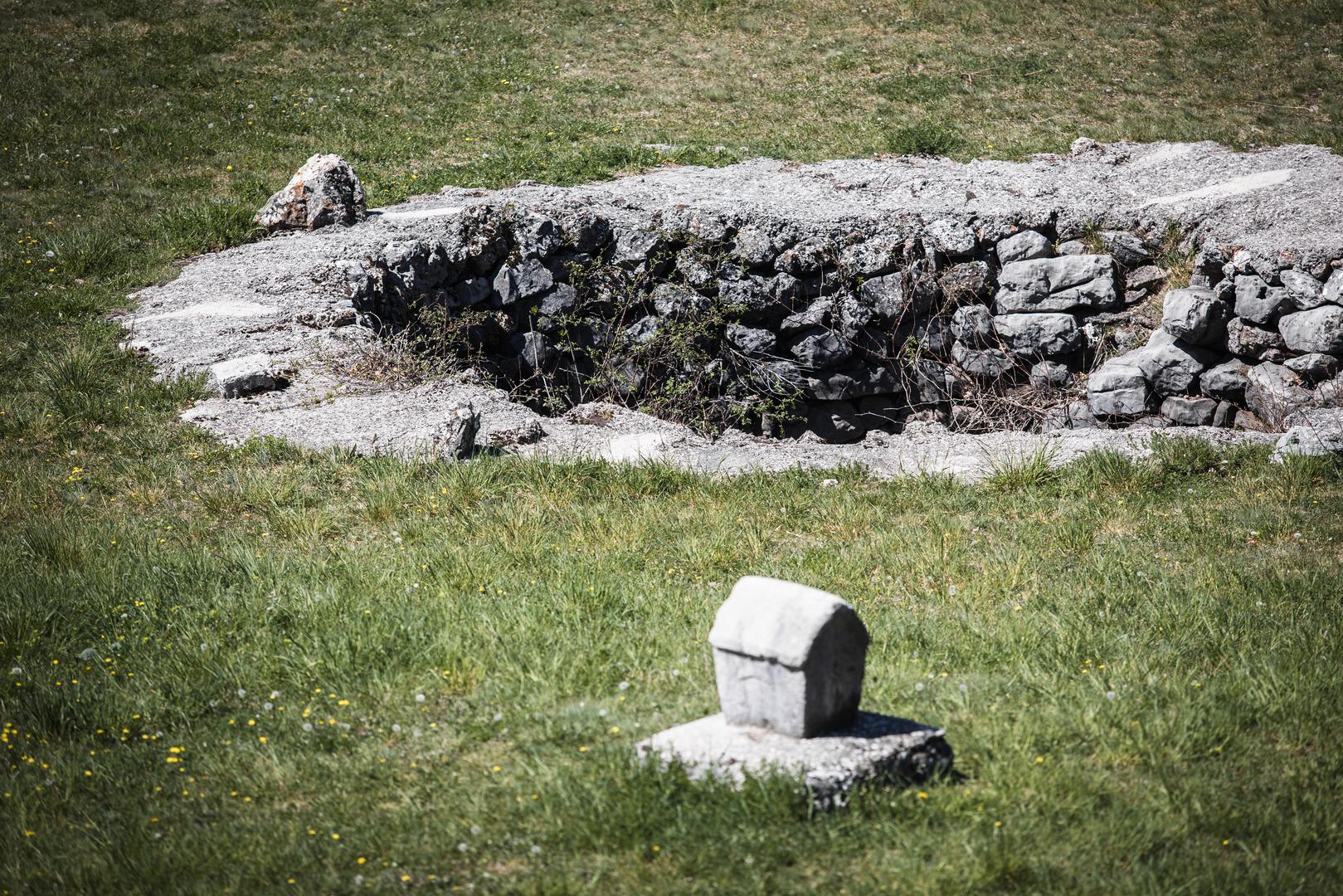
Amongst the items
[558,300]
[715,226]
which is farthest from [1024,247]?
[558,300]

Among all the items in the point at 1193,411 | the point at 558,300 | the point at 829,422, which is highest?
the point at 558,300

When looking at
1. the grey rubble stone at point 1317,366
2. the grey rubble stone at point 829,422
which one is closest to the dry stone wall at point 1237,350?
the grey rubble stone at point 1317,366

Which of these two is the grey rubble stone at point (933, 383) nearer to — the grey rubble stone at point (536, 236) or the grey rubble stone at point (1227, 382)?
the grey rubble stone at point (1227, 382)

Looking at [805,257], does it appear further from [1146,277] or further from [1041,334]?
[1146,277]

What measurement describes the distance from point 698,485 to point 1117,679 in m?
→ 2.93

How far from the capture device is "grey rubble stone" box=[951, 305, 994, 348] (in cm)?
970

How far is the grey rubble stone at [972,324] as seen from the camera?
9695 mm

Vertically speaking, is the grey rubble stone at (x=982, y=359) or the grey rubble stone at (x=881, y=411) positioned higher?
the grey rubble stone at (x=982, y=359)

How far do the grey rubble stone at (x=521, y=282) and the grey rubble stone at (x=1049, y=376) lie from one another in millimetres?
4673

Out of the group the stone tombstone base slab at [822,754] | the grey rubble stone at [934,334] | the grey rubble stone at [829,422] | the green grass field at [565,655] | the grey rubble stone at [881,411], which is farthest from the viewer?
the grey rubble stone at [881,411]

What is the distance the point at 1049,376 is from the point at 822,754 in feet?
24.4

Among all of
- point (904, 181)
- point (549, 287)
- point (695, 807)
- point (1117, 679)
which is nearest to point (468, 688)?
point (695, 807)

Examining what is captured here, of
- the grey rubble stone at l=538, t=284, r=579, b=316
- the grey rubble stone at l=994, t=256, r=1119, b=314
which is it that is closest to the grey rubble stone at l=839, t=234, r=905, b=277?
the grey rubble stone at l=994, t=256, r=1119, b=314

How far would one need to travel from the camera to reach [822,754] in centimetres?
307
